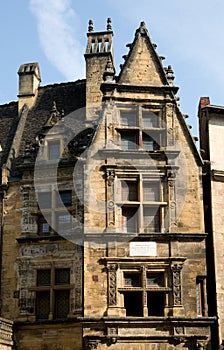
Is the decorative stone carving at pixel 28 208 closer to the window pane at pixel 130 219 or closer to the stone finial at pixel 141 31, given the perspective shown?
the window pane at pixel 130 219

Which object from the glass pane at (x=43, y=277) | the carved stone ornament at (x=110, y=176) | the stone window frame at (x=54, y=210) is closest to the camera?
the carved stone ornament at (x=110, y=176)

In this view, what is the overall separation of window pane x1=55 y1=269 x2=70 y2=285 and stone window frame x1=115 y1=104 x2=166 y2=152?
475 cm

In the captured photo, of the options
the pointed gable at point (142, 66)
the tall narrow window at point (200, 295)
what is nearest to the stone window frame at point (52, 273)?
the tall narrow window at point (200, 295)

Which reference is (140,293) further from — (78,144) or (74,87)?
(74,87)

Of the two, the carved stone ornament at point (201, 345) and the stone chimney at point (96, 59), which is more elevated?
the stone chimney at point (96, 59)

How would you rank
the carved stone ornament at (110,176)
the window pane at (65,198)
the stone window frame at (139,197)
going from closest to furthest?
the stone window frame at (139,197)
the carved stone ornament at (110,176)
the window pane at (65,198)

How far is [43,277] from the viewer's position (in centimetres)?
2233

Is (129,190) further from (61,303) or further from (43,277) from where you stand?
(61,303)

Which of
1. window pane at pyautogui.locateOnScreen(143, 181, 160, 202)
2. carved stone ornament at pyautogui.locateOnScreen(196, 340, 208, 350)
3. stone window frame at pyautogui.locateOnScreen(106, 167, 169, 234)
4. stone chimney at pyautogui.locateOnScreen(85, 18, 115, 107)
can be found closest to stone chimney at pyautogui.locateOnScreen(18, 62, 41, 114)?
stone chimney at pyautogui.locateOnScreen(85, 18, 115, 107)

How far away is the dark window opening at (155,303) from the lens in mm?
21109

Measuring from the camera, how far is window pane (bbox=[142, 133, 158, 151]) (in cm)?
2298

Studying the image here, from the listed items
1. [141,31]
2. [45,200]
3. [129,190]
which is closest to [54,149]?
[45,200]

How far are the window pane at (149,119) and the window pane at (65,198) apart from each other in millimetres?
3699

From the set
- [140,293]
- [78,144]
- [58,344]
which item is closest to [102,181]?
[78,144]
